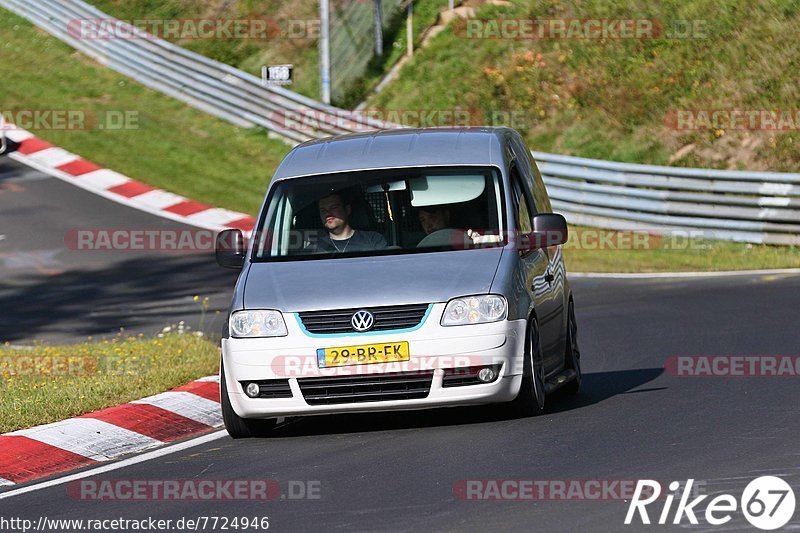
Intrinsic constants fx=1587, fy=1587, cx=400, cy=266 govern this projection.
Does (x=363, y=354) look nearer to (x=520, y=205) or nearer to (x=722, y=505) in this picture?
(x=520, y=205)

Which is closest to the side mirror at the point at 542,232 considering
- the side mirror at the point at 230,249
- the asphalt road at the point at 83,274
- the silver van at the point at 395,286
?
the silver van at the point at 395,286

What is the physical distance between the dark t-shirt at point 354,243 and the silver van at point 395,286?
10 mm

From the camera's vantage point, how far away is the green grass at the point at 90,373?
1023 centimetres

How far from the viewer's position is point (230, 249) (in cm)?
1009

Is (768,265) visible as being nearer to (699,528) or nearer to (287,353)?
(287,353)

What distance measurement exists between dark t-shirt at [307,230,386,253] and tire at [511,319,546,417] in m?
1.09

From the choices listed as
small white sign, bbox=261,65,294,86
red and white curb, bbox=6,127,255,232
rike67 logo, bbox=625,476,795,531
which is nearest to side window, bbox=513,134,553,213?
rike67 logo, bbox=625,476,795,531

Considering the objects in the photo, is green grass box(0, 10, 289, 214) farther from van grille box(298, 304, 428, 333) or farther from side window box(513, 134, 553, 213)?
van grille box(298, 304, 428, 333)

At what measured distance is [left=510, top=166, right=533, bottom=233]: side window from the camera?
10055 millimetres

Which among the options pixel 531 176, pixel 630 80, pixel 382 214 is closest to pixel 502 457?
pixel 382 214

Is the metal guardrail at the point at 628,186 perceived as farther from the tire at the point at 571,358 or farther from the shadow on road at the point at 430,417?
the shadow on road at the point at 430,417

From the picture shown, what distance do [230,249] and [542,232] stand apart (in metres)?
1.98

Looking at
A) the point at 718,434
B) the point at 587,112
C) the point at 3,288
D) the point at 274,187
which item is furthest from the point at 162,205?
the point at 718,434

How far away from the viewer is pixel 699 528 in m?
6.18
